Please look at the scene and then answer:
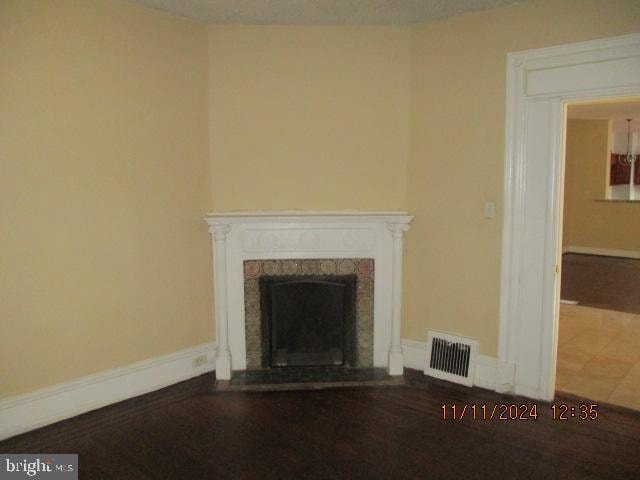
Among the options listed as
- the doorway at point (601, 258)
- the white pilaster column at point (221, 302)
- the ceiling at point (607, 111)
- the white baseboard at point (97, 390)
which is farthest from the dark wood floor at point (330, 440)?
the ceiling at point (607, 111)

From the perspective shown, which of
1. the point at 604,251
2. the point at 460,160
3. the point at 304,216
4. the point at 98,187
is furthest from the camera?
the point at 604,251

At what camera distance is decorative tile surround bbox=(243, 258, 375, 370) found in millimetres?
3764

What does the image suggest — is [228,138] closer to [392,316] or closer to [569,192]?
[392,316]

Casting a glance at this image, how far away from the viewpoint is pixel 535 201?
3.21m

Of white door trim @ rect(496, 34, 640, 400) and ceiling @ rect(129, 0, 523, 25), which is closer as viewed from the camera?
white door trim @ rect(496, 34, 640, 400)

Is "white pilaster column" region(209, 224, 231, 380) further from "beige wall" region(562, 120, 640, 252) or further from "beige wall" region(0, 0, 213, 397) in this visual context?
"beige wall" region(562, 120, 640, 252)

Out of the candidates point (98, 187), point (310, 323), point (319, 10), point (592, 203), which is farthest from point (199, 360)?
point (592, 203)

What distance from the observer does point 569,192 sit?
9594mm

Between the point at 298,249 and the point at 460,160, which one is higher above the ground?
the point at 460,160

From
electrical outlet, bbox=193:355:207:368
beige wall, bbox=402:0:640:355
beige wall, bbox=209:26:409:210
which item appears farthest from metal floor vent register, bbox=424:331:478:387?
electrical outlet, bbox=193:355:207:368

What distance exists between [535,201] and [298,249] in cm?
165

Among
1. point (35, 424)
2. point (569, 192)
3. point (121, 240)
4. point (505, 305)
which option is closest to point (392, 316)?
point (505, 305)

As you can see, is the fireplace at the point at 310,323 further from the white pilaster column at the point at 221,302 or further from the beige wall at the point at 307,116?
the beige wall at the point at 307,116

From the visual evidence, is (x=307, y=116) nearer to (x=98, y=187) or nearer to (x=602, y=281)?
(x=98, y=187)
